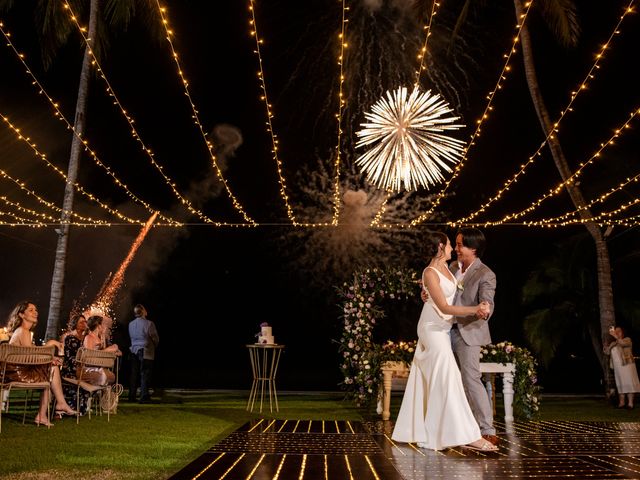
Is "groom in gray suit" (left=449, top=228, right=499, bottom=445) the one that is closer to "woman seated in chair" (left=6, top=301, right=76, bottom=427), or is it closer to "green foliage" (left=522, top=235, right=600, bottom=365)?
"woman seated in chair" (left=6, top=301, right=76, bottom=427)

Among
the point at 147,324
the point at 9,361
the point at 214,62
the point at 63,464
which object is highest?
the point at 214,62

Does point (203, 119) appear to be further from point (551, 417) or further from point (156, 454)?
point (156, 454)

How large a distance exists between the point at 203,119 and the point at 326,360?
8.37 m

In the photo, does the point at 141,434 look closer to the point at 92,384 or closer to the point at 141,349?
the point at 92,384

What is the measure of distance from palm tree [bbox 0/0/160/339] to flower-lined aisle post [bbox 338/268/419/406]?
5072 millimetres

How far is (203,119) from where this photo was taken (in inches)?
780

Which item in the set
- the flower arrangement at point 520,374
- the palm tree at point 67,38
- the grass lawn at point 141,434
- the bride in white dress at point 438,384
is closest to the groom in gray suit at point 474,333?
the bride in white dress at point 438,384

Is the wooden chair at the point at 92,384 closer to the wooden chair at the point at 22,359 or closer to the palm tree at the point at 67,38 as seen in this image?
the wooden chair at the point at 22,359

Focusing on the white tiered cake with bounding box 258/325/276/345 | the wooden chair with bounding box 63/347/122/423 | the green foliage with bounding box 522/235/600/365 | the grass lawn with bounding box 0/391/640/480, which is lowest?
the grass lawn with bounding box 0/391/640/480

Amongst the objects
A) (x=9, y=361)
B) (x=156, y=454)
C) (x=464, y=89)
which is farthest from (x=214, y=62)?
(x=156, y=454)

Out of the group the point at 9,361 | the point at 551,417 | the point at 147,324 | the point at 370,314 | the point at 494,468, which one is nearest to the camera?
the point at 494,468

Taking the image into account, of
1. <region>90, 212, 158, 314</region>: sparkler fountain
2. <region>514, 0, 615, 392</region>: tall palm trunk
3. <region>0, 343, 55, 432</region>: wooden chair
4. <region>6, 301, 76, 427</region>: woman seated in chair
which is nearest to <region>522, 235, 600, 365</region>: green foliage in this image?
<region>514, 0, 615, 392</region>: tall palm trunk

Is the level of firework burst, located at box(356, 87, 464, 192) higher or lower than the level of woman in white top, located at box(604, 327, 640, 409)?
higher

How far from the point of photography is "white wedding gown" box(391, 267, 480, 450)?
536 cm
